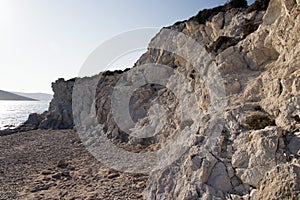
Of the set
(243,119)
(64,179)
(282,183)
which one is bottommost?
(64,179)

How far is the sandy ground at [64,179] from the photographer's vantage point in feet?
43.4

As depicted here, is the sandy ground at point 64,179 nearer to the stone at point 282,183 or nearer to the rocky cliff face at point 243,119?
the rocky cliff face at point 243,119

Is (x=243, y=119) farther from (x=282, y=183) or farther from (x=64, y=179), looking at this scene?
(x=64, y=179)

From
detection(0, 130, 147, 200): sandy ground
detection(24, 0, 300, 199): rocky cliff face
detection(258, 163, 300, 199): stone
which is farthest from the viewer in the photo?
detection(0, 130, 147, 200): sandy ground

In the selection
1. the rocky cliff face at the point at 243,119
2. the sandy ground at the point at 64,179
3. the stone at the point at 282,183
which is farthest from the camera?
the sandy ground at the point at 64,179

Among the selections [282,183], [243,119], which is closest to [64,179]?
[243,119]

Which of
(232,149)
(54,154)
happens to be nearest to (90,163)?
(54,154)

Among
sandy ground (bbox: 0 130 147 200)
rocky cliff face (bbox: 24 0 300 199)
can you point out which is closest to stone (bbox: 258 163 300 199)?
rocky cliff face (bbox: 24 0 300 199)

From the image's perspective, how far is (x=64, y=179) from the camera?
16.2m

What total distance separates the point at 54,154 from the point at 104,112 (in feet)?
36.7

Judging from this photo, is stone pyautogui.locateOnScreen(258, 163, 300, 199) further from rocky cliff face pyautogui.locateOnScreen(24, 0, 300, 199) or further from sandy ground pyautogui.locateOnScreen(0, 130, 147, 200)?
sandy ground pyautogui.locateOnScreen(0, 130, 147, 200)

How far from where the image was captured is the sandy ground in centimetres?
1324

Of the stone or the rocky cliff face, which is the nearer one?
the stone

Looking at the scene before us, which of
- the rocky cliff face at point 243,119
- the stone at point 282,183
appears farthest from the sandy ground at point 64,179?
the stone at point 282,183
